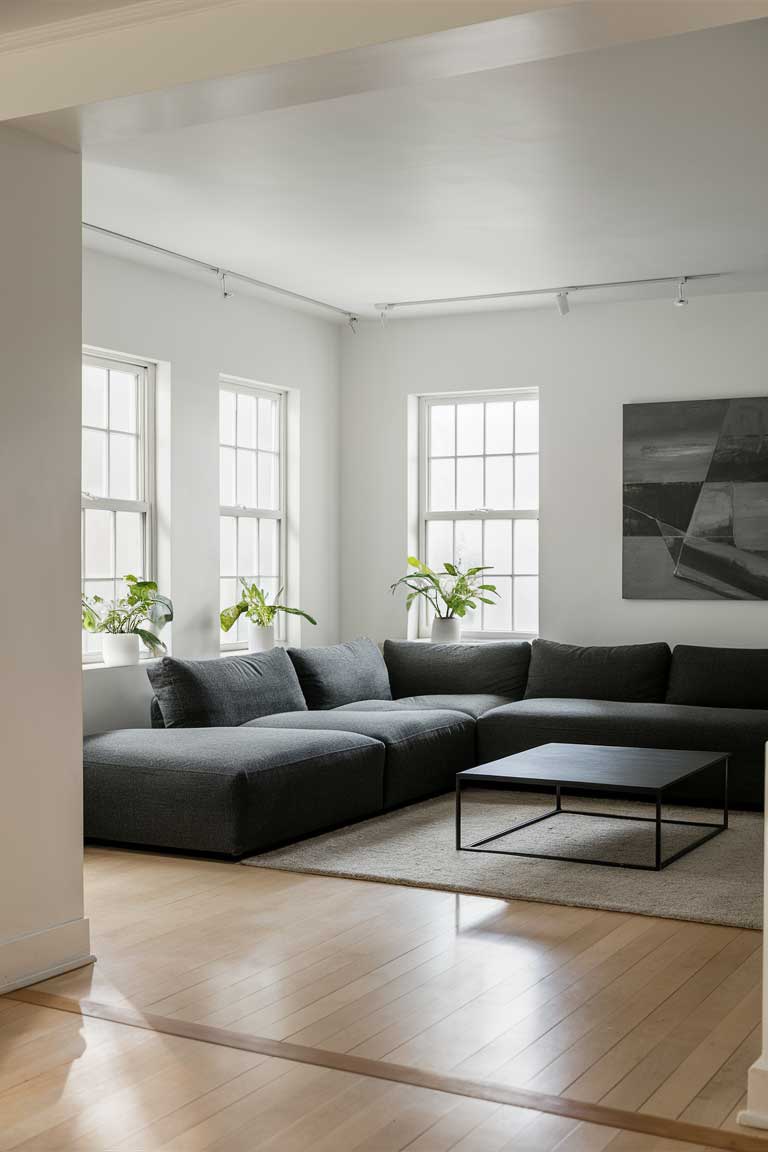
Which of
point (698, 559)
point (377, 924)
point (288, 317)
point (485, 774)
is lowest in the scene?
point (377, 924)

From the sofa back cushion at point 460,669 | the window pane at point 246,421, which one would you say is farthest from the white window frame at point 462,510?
the window pane at point 246,421

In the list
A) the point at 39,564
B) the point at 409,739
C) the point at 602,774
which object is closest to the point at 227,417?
the point at 409,739

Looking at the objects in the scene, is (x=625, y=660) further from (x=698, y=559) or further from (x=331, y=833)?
(x=331, y=833)

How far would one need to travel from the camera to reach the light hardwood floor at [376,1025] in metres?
2.71

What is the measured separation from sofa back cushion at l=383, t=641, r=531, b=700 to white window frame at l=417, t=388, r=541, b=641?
1.39ft

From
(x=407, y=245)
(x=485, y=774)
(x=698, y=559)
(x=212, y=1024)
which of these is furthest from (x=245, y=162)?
(x=698, y=559)

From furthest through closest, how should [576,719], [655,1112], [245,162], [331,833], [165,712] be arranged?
1. [576,719]
2. [165,712]
3. [331,833]
4. [245,162]
5. [655,1112]

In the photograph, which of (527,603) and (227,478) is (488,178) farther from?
(527,603)

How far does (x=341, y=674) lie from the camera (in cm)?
709

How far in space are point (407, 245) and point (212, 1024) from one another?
400cm

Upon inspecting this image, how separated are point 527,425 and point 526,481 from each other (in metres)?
0.34

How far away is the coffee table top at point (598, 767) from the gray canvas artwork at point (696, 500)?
5.62ft

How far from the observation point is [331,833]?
5.57 m

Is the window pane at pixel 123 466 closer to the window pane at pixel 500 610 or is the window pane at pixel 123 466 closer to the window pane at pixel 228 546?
the window pane at pixel 228 546
